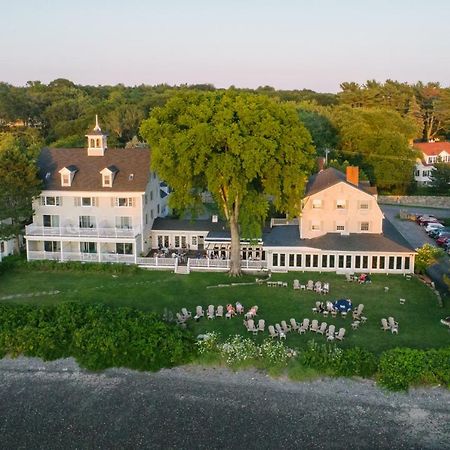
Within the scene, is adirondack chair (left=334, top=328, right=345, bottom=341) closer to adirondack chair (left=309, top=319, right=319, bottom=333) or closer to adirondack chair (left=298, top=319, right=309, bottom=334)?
adirondack chair (left=309, top=319, right=319, bottom=333)

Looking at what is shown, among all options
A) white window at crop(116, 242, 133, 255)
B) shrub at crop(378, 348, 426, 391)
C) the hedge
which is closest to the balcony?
white window at crop(116, 242, 133, 255)

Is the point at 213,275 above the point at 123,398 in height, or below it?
above

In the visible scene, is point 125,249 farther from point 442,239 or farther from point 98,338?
Result: point 442,239

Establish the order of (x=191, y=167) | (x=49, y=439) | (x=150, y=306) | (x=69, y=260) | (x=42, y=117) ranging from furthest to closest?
(x=42, y=117) → (x=69, y=260) → (x=191, y=167) → (x=150, y=306) → (x=49, y=439)

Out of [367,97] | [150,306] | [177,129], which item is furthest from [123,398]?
[367,97]

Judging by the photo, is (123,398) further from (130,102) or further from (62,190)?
(130,102)

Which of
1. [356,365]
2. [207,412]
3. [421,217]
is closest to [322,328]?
[356,365]

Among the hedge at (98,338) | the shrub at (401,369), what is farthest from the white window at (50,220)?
the shrub at (401,369)
